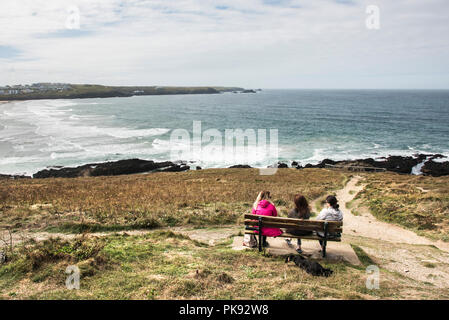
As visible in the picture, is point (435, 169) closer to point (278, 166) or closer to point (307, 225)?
point (278, 166)

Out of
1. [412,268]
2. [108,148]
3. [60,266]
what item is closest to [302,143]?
[108,148]

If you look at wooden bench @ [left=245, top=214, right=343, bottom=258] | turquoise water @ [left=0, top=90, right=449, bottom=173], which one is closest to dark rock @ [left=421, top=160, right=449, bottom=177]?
turquoise water @ [left=0, top=90, right=449, bottom=173]

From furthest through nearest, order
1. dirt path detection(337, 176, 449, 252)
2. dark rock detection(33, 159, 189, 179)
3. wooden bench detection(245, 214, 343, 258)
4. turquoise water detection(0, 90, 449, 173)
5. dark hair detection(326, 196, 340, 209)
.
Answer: turquoise water detection(0, 90, 449, 173) < dark rock detection(33, 159, 189, 179) < dirt path detection(337, 176, 449, 252) < dark hair detection(326, 196, 340, 209) < wooden bench detection(245, 214, 343, 258)

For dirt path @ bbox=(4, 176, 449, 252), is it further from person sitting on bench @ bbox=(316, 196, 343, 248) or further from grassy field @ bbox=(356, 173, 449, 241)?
person sitting on bench @ bbox=(316, 196, 343, 248)

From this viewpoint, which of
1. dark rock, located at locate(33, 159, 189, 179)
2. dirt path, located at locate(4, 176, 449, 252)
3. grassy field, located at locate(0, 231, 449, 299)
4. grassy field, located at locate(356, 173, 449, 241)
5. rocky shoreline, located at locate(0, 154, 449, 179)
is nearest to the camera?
grassy field, located at locate(0, 231, 449, 299)

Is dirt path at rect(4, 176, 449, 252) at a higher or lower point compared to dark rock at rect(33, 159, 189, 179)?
higher

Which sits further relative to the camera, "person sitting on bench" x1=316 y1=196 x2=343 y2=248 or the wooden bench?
"person sitting on bench" x1=316 y1=196 x2=343 y2=248

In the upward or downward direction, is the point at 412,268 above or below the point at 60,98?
below

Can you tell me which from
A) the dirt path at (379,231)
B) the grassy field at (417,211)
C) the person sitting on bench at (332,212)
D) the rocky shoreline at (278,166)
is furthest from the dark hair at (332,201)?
the rocky shoreline at (278,166)

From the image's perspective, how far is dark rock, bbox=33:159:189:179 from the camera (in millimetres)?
36938

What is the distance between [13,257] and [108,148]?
47359mm

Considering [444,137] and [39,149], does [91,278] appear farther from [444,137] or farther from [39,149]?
[444,137]
